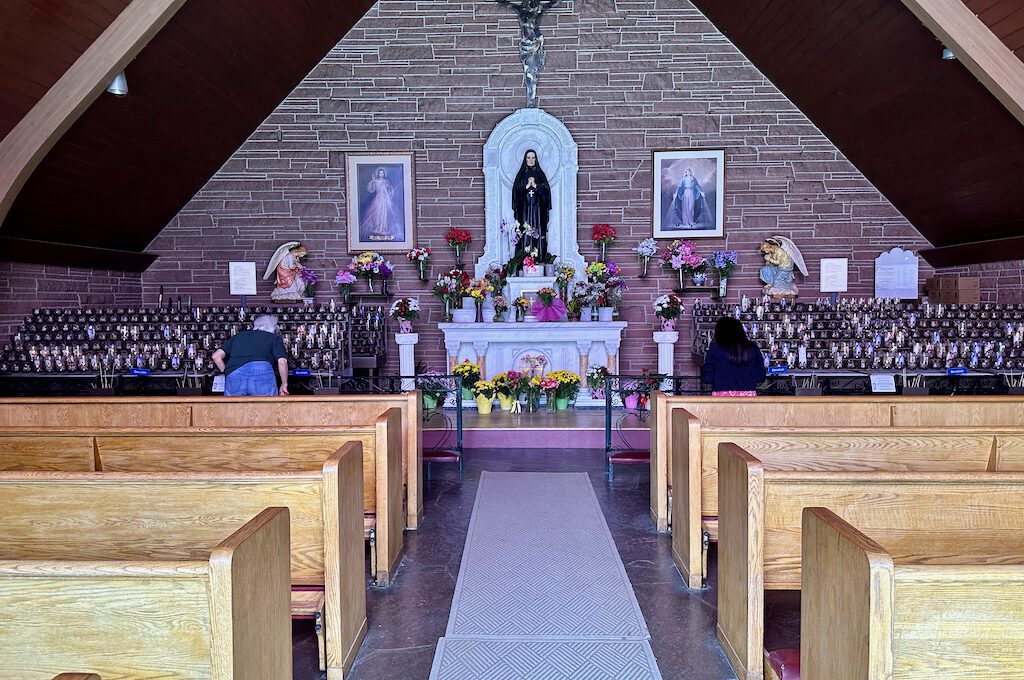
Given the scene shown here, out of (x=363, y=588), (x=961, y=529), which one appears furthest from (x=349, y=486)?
(x=961, y=529)

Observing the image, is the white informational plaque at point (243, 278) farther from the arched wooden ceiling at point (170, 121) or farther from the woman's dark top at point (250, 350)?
the woman's dark top at point (250, 350)

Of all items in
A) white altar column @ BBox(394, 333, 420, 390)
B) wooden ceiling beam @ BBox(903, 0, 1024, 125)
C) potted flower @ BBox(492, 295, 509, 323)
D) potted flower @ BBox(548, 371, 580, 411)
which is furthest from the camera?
white altar column @ BBox(394, 333, 420, 390)

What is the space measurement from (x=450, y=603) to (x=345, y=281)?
6.94 meters

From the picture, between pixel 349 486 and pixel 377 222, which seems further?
pixel 377 222

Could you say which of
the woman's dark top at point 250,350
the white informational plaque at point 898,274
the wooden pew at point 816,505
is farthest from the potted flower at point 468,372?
the white informational plaque at point 898,274

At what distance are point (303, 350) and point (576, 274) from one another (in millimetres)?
4319

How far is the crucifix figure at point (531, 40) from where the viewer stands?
9711mm

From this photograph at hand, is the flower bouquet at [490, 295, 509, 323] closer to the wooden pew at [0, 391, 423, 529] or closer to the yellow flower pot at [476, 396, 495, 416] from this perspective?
the yellow flower pot at [476, 396, 495, 416]

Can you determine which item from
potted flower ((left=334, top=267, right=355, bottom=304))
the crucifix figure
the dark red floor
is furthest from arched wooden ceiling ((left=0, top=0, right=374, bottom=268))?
the dark red floor

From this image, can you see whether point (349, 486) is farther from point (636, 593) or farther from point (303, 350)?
point (303, 350)

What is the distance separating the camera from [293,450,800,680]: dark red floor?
110 inches

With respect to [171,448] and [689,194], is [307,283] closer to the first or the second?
[689,194]

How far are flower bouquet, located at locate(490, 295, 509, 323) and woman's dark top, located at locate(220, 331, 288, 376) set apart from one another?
3.74 meters

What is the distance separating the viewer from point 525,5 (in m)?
9.70
